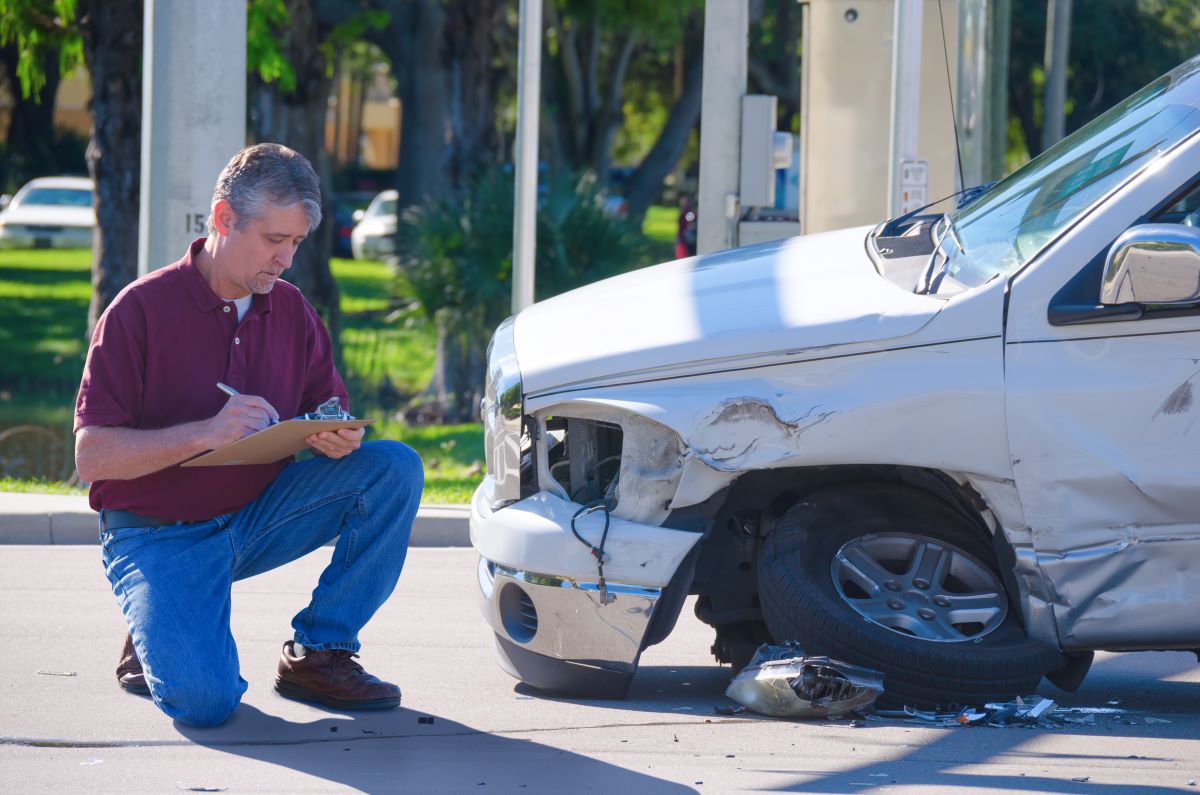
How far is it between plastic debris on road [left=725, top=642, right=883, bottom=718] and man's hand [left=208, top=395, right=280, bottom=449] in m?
1.58

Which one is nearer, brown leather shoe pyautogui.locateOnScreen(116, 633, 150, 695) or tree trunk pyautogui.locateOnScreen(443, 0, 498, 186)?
brown leather shoe pyautogui.locateOnScreen(116, 633, 150, 695)

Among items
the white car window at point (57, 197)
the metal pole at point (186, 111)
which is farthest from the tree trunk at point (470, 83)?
the white car window at point (57, 197)

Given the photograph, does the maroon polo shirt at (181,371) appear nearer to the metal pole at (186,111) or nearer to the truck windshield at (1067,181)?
the truck windshield at (1067,181)

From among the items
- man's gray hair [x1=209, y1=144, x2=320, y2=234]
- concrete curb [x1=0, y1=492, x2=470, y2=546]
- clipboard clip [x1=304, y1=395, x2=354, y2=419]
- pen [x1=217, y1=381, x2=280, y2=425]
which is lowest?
concrete curb [x1=0, y1=492, x2=470, y2=546]

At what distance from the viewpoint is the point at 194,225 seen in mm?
8102

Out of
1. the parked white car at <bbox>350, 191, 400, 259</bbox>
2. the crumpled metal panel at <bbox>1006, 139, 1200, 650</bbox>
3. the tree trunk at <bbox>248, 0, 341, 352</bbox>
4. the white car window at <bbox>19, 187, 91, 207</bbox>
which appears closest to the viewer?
the crumpled metal panel at <bbox>1006, 139, 1200, 650</bbox>

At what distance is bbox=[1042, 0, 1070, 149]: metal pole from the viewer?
Result: 21.9m

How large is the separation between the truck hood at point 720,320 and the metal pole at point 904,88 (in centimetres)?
448

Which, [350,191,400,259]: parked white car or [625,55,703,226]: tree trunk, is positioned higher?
[625,55,703,226]: tree trunk

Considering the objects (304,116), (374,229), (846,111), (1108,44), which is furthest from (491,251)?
(1108,44)

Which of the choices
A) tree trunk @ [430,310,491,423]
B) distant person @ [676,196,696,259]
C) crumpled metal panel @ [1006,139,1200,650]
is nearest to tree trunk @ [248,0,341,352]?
tree trunk @ [430,310,491,423]

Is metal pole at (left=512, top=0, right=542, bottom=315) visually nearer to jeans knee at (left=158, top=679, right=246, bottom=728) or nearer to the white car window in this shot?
jeans knee at (left=158, top=679, right=246, bottom=728)

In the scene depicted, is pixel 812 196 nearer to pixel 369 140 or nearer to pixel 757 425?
pixel 757 425

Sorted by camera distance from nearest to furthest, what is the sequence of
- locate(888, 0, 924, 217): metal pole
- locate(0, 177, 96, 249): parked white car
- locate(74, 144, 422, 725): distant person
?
locate(74, 144, 422, 725): distant person → locate(888, 0, 924, 217): metal pole → locate(0, 177, 96, 249): parked white car
